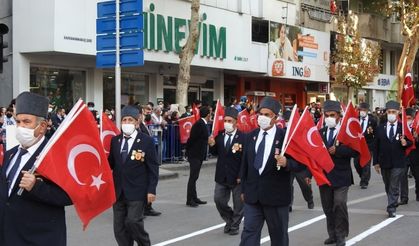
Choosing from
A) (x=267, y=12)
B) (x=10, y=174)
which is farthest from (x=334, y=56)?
(x=10, y=174)

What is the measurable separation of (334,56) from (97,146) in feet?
106

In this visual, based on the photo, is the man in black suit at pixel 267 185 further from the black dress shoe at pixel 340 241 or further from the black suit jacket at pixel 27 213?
the black suit jacket at pixel 27 213

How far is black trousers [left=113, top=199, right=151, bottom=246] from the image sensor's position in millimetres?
7250

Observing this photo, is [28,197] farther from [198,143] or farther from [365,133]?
[365,133]

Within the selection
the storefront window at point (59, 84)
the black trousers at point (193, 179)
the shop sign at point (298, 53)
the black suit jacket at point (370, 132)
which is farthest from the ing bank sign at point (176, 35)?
the black trousers at point (193, 179)

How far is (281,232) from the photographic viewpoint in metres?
6.89

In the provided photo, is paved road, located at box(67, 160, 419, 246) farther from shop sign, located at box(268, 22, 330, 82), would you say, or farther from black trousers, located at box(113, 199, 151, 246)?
shop sign, located at box(268, 22, 330, 82)

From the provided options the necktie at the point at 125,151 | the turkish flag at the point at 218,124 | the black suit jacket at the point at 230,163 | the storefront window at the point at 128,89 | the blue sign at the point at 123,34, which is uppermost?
the blue sign at the point at 123,34

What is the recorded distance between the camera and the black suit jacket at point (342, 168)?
334 inches

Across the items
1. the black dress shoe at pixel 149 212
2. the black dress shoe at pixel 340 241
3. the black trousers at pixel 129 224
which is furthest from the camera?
the black dress shoe at pixel 149 212

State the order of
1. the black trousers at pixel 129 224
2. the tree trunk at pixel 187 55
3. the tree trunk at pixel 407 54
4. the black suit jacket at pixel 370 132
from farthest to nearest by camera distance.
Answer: the tree trunk at pixel 407 54 < the tree trunk at pixel 187 55 < the black suit jacket at pixel 370 132 < the black trousers at pixel 129 224

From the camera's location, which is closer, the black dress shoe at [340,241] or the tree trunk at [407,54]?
the black dress shoe at [340,241]

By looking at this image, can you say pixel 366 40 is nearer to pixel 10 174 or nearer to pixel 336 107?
pixel 336 107

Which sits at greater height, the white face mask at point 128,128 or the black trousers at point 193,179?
the white face mask at point 128,128
